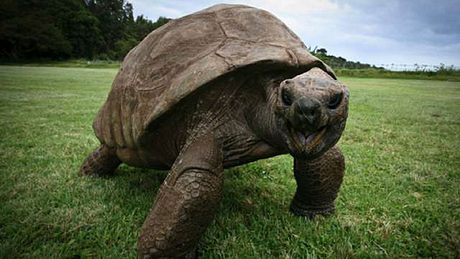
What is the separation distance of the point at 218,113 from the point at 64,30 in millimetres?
68551

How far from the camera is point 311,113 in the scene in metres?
1.39

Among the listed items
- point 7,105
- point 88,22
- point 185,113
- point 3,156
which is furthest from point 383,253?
point 88,22

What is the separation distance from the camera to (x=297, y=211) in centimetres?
240

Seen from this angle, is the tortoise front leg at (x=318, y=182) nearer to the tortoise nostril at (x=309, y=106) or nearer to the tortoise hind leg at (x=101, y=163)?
the tortoise nostril at (x=309, y=106)

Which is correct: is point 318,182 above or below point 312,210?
above

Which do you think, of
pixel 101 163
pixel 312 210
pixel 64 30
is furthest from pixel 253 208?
pixel 64 30

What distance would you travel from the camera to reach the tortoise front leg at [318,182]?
2.13m

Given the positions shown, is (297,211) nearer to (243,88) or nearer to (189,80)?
(243,88)

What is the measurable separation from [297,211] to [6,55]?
5433cm

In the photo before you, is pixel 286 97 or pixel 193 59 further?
pixel 193 59

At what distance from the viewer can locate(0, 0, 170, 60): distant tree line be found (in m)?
45.7

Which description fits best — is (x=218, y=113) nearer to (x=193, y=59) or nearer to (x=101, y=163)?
(x=193, y=59)

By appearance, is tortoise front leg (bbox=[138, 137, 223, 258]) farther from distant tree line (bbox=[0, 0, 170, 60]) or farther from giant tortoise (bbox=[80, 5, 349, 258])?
distant tree line (bbox=[0, 0, 170, 60])

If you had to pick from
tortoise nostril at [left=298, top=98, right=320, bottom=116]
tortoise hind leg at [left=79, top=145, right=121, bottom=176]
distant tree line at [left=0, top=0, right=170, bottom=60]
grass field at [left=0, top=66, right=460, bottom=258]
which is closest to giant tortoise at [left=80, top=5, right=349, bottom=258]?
tortoise nostril at [left=298, top=98, right=320, bottom=116]
